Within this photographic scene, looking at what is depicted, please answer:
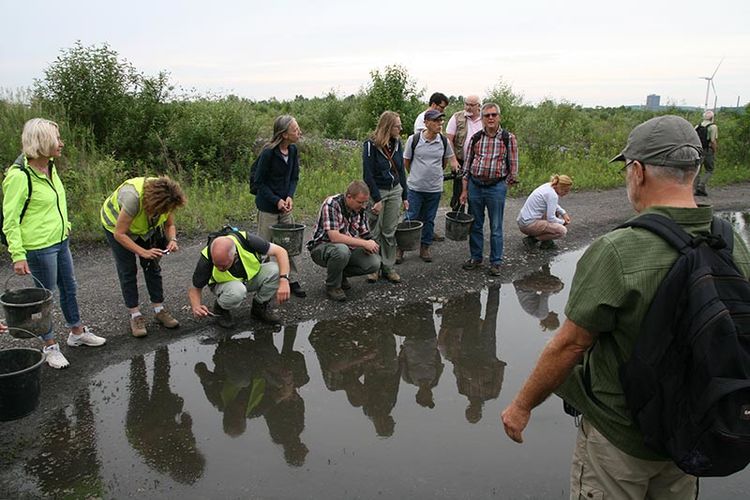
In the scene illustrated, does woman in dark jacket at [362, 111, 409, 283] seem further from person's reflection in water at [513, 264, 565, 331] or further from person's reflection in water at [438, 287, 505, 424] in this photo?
person's reflection in water at [513, 264, 565, 331]

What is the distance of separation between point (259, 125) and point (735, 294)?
1233 centimetres

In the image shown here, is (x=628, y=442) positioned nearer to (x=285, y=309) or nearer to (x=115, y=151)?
(x=285, y=309)

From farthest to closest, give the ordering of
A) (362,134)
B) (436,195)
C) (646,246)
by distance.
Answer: (362,134) < (436,195) < (646,246)

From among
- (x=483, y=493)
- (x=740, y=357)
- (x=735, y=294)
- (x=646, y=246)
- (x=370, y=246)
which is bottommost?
(x=483, y=493)

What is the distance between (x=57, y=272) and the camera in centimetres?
465

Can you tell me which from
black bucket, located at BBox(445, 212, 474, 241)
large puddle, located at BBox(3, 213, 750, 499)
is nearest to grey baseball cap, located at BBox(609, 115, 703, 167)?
large puddle, located at BBox(3, 213, 750, 499)

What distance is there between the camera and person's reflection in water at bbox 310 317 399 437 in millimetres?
4160

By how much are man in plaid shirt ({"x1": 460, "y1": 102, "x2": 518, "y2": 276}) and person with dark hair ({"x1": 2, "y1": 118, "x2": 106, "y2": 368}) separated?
4.19 m

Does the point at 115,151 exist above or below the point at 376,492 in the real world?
above

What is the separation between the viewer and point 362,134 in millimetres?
16219

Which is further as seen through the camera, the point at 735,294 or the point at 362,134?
the point at 362,134

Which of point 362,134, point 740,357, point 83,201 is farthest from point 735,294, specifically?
point 362,134

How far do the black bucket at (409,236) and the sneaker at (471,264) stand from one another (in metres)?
0.73

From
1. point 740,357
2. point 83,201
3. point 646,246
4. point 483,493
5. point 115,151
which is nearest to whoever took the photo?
point 740,357
